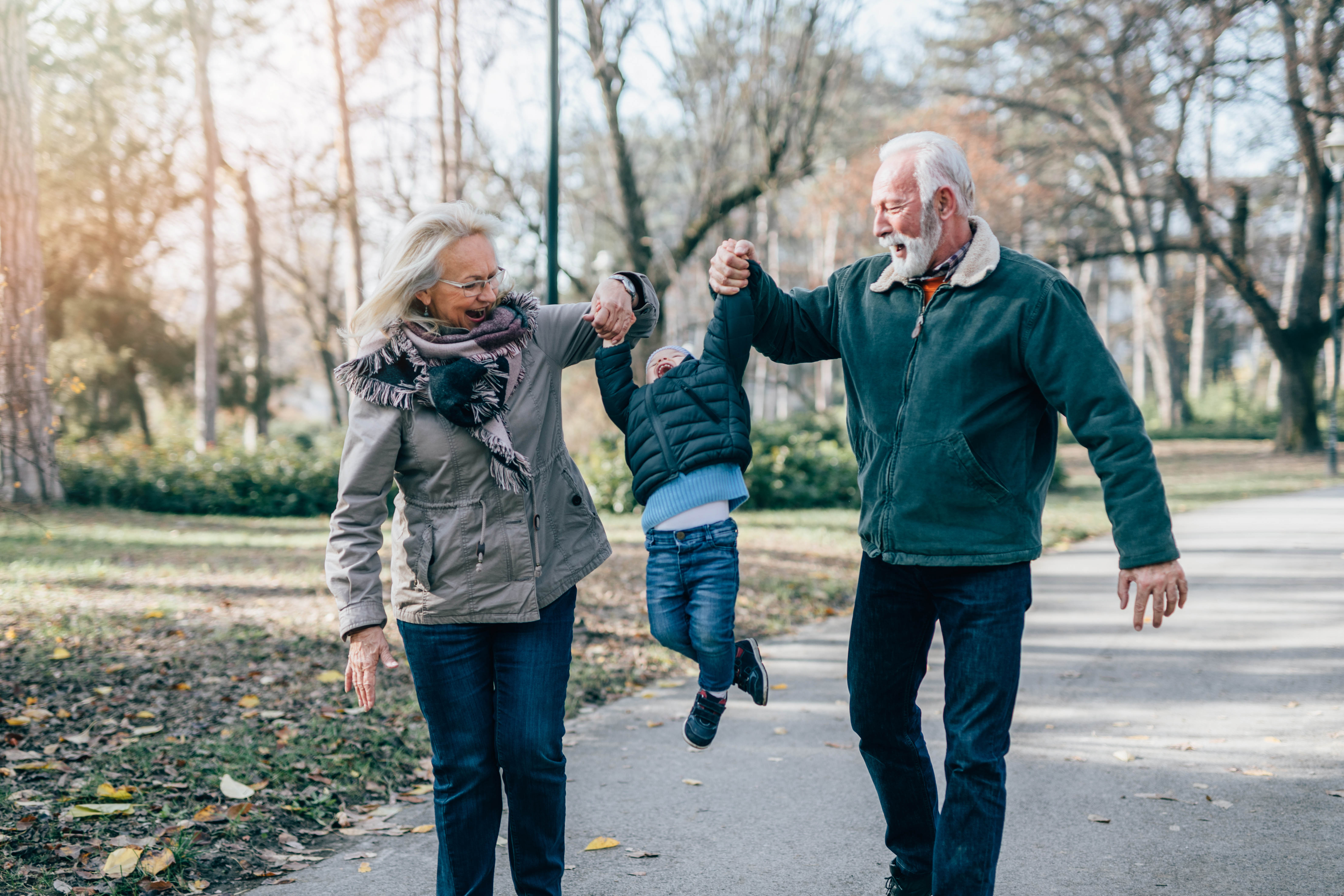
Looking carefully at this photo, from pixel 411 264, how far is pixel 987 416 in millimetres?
1618

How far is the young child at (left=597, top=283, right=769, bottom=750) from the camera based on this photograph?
11.6 feet

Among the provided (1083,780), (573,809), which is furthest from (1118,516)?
(573,809)

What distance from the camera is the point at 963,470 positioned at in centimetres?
292

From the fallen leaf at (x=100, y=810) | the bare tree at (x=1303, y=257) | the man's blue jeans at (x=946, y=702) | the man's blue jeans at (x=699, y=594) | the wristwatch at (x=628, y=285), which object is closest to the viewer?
the man's blue jeans at (x=946, y=702)

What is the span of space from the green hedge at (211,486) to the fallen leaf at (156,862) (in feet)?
45.4

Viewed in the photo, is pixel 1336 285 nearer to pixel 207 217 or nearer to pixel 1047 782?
pixel 1047 782

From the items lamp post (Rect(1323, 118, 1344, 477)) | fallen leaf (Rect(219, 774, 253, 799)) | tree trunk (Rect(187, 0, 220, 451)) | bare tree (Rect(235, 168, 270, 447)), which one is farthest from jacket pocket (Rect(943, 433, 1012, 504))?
bare tree (Rect(235, 168, 270, 447))

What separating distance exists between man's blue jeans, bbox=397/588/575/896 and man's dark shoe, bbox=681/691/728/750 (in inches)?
24.4

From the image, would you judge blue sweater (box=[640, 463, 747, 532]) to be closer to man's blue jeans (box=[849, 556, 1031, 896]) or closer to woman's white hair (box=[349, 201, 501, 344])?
man's blue jeans (box=[849, 556, 1031, 896])

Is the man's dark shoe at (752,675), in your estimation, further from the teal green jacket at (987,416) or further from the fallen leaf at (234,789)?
the fallen leaf at (234,789)

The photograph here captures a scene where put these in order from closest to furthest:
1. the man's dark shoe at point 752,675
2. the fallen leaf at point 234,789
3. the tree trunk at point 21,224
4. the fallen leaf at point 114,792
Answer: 1. the man's dark shoe at point 752,675
2. the fallen leaf at point 114,792
3. the fallen leaf at point 234,789
4. the tree trunk at point 21,224

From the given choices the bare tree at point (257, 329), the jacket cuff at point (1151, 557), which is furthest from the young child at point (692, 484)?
the bare tree at point (257, 329)

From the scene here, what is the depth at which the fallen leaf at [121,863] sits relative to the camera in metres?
3.55

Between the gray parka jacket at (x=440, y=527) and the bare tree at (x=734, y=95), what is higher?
the bare tree at (x=734, y=95)
